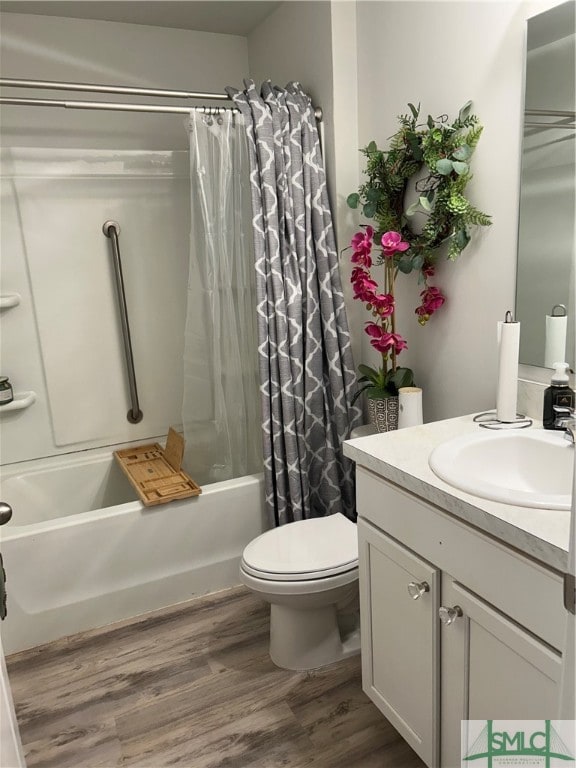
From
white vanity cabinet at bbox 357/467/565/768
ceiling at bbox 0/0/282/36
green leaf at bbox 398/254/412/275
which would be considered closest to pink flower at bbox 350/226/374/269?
green leaf at bbox 398/254/412/275

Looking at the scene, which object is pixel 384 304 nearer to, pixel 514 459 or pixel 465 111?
pixel 465 111

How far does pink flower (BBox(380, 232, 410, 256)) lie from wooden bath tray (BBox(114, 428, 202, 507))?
3.86 ft

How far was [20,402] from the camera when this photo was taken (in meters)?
2.67

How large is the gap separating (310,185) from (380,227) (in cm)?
38

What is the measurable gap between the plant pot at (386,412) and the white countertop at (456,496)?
47 centimetres

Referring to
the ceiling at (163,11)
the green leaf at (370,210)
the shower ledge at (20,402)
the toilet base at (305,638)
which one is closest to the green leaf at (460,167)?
the green leaf at (370,210)

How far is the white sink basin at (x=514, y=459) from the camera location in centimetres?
139

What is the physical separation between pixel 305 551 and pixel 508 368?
86cm

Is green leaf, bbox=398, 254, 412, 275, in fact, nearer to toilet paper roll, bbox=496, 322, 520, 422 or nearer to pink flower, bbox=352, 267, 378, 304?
pink flower, bbox=352, 267, 378, 304

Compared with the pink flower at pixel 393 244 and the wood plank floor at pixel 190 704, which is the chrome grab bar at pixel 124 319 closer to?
the wood plank floor at pixel 190 704

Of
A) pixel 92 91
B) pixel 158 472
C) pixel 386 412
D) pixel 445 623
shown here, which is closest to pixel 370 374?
pixel 386 412

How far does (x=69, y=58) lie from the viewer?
8.55 feet

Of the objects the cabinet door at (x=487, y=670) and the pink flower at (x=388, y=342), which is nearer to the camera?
the cabinet door at (x=487, y=670)

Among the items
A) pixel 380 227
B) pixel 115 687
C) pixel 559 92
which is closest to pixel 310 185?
pixel 380 227
